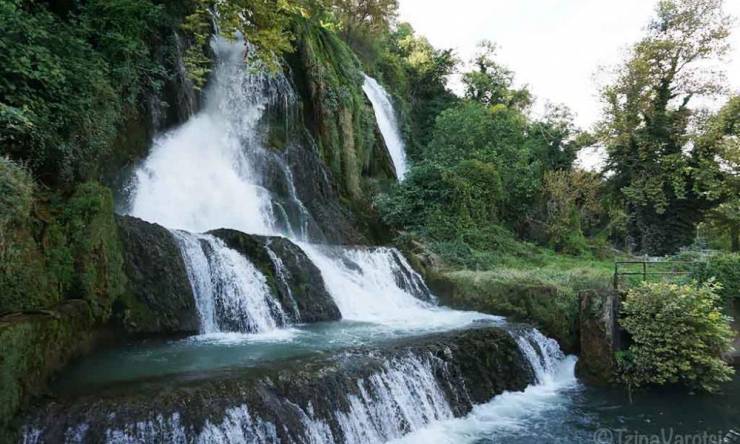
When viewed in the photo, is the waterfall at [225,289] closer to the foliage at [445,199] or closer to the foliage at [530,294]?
the foliage at [530,294]

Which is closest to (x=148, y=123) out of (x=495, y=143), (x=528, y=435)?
(x=528, y=435)

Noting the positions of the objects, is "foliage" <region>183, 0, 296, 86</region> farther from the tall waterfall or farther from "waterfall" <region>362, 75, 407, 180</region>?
"waterfall" <region>362, 75, 407, 180</region>

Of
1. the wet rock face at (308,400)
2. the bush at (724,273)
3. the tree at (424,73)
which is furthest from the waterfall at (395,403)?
the tree at (424,73)

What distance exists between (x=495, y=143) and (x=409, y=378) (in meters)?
18.4

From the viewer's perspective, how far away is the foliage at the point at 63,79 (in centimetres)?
681

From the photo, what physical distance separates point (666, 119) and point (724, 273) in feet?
43.9

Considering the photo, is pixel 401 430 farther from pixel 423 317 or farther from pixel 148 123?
pixel 148 123

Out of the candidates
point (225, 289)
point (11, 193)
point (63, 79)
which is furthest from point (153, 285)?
point (63, 79)

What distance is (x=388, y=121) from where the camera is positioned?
88.7 ft

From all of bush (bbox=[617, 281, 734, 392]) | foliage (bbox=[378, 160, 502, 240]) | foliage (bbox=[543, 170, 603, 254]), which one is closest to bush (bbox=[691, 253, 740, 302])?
bush (bbox=[617, 281, 734, 392])

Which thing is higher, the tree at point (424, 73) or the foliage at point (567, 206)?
the tree at point (424, 73)

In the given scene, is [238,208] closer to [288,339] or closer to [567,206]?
[288,339]

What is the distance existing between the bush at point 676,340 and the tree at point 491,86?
28.7m

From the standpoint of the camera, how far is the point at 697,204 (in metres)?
21.9
